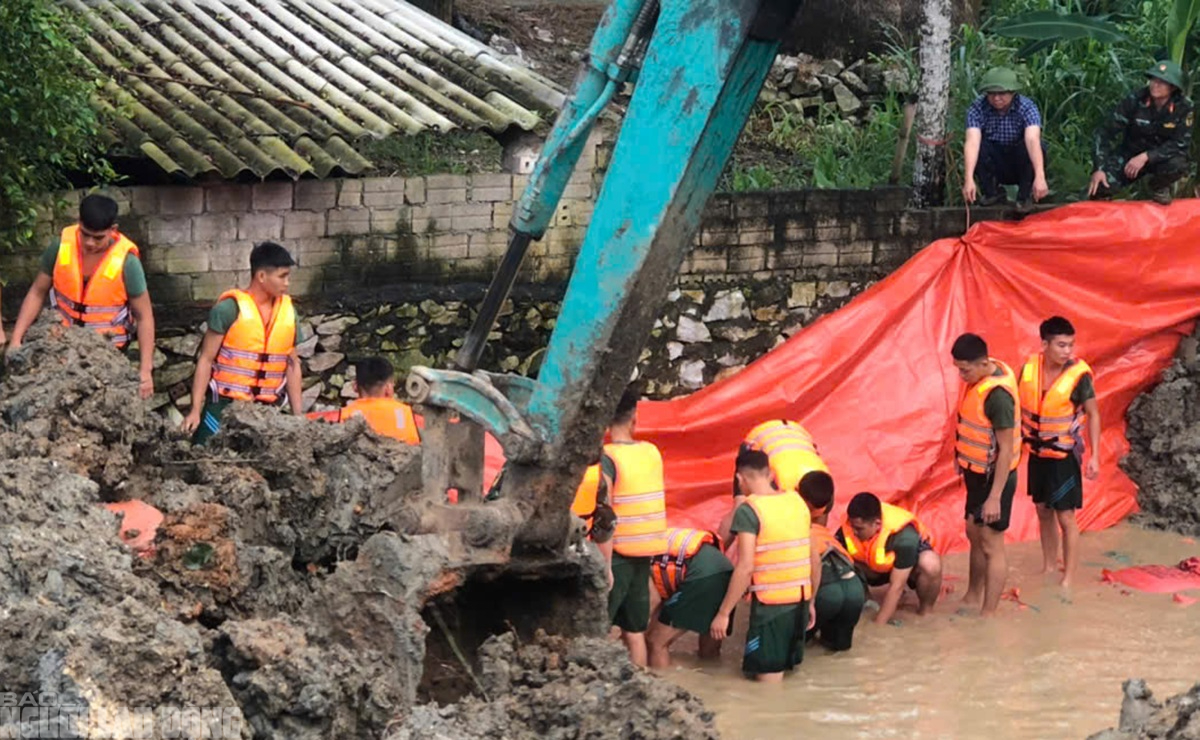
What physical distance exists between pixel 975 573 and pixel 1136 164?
10.9ft

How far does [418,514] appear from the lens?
5910 millimetres

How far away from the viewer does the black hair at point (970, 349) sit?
8.72 meters

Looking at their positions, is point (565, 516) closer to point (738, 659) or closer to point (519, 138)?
point (738, 659)

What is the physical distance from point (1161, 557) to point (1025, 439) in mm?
1194

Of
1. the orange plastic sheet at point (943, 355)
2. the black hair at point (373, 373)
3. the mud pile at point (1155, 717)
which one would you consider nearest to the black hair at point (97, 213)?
the black hair at point (373, 373)

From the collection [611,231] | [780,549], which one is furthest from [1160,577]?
[611,231]

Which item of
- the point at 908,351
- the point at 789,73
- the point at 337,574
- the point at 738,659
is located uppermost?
the point at 789,73

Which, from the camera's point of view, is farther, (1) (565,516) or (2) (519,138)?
(2) (519,138)

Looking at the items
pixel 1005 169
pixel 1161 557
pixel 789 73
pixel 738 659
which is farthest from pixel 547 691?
pixel 789 73

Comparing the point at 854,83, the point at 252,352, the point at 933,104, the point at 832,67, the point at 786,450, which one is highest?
the point at 832,67

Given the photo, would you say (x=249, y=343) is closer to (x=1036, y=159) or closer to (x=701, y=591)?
(x=701, y=591)

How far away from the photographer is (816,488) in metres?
8.23

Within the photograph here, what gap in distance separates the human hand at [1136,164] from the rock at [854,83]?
350 centimetres

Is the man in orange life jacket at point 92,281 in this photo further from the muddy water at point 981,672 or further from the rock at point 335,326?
the muddy water at point 981,672
